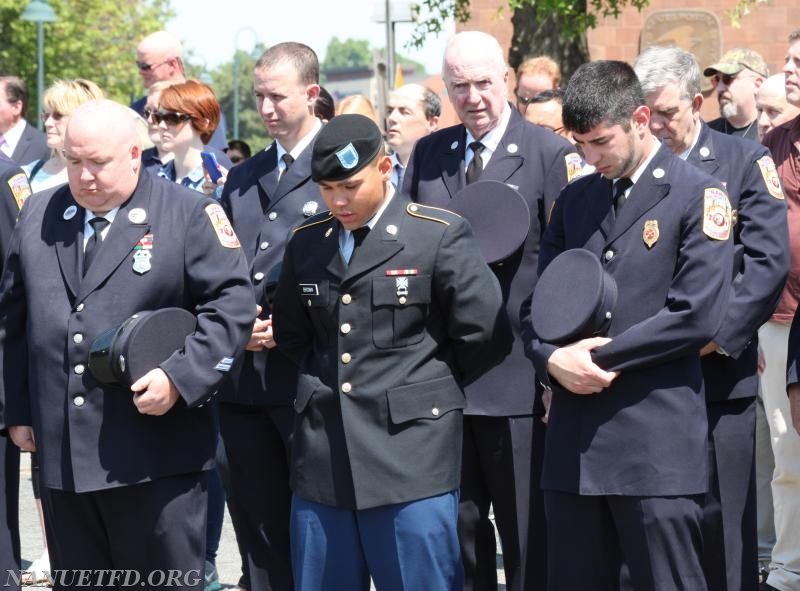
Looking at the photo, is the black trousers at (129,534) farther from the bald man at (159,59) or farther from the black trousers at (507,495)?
the bald man at (159,59)

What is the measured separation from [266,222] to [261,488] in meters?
1.08

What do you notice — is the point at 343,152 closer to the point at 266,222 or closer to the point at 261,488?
the point at 266,222

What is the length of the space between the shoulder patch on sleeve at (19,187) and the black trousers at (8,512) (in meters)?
0.96

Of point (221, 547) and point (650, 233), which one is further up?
point (650, 233)

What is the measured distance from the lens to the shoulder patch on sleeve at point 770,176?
4.82 metres

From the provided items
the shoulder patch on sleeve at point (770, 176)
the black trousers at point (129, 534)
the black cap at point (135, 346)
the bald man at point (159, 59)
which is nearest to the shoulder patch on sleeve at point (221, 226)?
the black cap at point (135, 346)

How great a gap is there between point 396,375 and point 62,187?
56.3 inches

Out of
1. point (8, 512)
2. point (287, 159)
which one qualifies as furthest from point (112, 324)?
point (287, 159)

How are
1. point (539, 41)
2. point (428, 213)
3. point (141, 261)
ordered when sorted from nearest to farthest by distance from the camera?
point (428, 213) → point (141, 261) → point (539, 41)

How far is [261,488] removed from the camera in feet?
17.7

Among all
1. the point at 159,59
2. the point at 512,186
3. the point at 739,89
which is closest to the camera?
the point at 512,186

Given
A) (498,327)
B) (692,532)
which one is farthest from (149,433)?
(692,532)

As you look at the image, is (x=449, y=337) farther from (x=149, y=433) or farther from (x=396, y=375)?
(x=149, y=433)

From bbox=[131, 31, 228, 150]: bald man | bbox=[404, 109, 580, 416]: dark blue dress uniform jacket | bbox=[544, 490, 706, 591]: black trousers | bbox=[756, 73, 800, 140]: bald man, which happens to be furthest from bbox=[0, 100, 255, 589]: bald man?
bbox=[131, 31, 228, 150]: bald man
